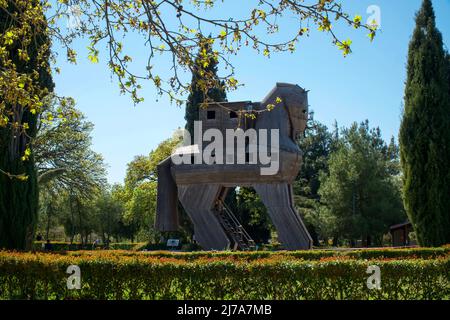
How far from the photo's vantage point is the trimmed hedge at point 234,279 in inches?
403

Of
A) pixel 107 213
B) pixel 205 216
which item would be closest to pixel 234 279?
pixel 205 216

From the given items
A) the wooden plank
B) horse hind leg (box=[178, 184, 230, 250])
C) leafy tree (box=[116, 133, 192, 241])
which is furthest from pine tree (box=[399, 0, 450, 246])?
leafy tree (box=[116, 133, 192, 241])

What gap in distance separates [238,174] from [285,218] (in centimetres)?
260

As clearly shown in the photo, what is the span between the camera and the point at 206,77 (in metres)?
8.26

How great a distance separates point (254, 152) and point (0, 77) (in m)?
12.5

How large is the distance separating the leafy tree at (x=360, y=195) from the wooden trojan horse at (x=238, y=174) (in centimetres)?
1857

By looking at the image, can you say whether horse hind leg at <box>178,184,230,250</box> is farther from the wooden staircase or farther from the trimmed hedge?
the trimmed hedge

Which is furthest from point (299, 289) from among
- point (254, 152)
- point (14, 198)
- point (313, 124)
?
point (313, 124)

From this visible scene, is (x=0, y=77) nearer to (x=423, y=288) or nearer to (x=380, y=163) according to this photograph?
(x=423, y=288)

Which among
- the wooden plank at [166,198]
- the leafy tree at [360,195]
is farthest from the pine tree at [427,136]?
the leafy tree at [360,195]

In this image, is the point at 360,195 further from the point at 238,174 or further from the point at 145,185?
the point at 238,174

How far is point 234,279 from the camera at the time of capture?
10.4m

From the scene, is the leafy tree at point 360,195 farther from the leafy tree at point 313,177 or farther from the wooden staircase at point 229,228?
the wooden staircase at point 229,228
